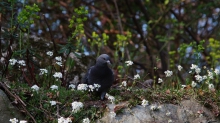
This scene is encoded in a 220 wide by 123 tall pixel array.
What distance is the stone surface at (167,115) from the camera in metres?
4.49

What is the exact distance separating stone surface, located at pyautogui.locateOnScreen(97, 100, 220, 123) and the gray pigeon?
317 millimetres

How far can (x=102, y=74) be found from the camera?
15.6 feet

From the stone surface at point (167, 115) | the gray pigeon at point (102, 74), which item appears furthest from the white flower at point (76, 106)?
the gray pigeon at point (102, 74)

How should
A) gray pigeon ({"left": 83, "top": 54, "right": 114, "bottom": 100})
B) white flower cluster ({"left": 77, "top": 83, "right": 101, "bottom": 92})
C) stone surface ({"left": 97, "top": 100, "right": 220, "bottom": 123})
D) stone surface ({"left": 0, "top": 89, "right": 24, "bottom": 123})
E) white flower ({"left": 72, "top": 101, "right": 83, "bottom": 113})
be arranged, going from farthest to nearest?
gray pigeon ({"left": 83, "top": 54, "right": 114, "bottom": 100})
white flower cluster ({"left": 77, "top": 83, "right": 101, "bottom": 92})
stone surface ({"left": 97, "top": 100, "right": 220, "bottom": 123})
stone surface ({"left": 0, "top": 89, "right": 24, "bottom": 123})
white flower ({"left": 72, "top": 101, "right": 83, "bottom": 113})

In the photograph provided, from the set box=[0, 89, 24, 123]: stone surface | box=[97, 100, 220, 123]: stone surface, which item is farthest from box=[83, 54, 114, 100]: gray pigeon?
box=[0, 89, 24, 123]: stone surface

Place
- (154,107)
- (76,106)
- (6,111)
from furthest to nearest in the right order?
1. (154,107)
2. (6,111)
3. (76,106)

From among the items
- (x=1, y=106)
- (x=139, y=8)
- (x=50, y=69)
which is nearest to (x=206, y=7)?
(x=139, y=8)

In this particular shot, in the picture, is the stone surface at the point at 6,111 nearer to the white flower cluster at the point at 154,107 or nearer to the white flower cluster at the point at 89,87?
the white flower cluster at the point at 89,87

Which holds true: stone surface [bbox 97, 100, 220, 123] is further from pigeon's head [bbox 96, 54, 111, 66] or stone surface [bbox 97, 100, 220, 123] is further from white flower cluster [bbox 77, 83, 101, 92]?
pigeon's head [bbox 96, 54, 111, 66]

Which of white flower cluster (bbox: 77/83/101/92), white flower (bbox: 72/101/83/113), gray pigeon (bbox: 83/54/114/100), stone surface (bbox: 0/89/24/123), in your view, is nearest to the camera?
white flower (bbox: 72/101/83/113)

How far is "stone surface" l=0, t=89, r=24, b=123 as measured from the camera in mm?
4367

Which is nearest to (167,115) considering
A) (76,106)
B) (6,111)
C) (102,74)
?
(102,74)

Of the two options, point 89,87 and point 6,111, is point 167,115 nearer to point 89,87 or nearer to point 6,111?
point 89,87

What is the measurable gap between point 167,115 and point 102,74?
0.86 meters
